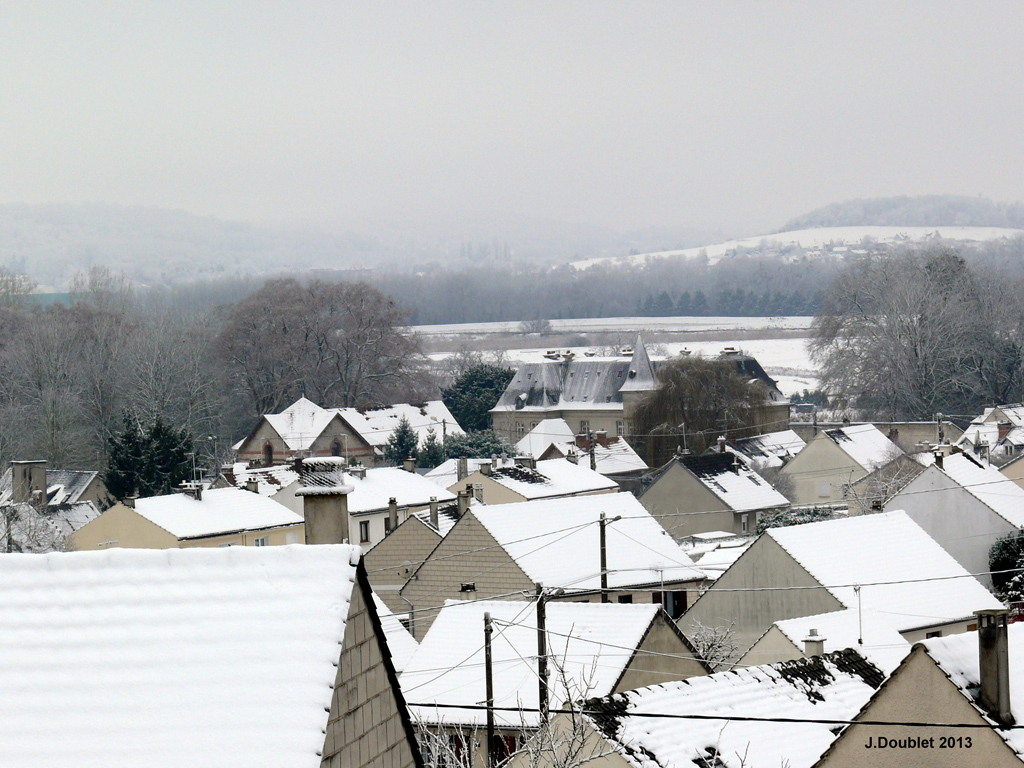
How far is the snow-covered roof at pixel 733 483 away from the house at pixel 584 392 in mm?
31082

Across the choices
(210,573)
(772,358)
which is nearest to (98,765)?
(210,573)

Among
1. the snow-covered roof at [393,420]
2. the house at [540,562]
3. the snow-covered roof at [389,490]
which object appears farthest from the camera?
the snow-covered roof at [393,420]

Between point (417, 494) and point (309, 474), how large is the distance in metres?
41.4

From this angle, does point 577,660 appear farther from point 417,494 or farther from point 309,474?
point 417,494

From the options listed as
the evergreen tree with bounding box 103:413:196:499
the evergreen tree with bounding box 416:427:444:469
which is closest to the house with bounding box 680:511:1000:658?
the evergreen tree with bounding box 103:413:196:499

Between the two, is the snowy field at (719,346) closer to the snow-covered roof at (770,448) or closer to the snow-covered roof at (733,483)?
the snow-covered roof at (770,448)

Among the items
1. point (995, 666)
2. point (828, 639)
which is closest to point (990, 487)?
point (828, 639)

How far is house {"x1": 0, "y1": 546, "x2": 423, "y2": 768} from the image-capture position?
5957mm

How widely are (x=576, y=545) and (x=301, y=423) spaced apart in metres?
49.4

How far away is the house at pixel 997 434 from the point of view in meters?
59.1

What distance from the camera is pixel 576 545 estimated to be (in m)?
32.8

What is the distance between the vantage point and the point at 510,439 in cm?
9069

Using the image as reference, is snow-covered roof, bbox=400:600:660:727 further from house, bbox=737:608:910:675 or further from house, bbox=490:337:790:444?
house, bbox=490:337:790:444

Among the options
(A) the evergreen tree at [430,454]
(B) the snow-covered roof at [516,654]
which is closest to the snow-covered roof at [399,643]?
(B) the snow-covered roof at [516,654]
